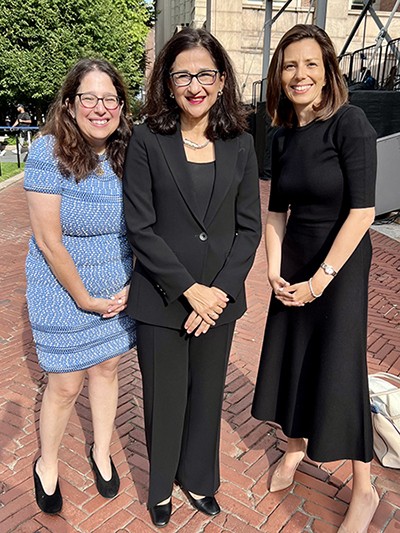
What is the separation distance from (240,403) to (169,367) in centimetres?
143

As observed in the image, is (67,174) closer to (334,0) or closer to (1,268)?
(1,268)

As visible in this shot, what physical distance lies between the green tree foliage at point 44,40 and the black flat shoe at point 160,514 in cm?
2268

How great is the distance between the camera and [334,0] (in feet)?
67.7

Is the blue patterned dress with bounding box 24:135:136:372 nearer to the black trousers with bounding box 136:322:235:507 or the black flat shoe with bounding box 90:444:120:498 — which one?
the black trousers with bounding box 136:322:235:507

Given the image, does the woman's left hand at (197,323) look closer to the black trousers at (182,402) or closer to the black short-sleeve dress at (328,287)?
the black trousers at (182,402)

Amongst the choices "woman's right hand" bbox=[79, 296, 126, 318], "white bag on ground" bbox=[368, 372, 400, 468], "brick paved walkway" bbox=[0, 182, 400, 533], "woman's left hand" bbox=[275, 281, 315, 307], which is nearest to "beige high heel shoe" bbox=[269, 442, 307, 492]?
"brick paved walkway" bbox=[0, 182, 400, 533]

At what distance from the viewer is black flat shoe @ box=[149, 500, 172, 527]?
2.35m

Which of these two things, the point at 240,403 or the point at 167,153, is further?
the point at 240,403

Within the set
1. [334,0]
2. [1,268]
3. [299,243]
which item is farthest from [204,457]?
[334,0]

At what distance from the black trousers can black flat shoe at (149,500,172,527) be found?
9 centimetres

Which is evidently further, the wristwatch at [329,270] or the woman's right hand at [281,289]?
the woman's right hand at [281,289]

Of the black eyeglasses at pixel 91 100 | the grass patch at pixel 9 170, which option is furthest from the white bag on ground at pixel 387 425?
the grass patch at pixel 9 170

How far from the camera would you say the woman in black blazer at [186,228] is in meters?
1.96

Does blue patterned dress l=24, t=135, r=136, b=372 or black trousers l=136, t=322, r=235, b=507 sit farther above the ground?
blue patterned dress l=24, t=135, r=136, b=372
